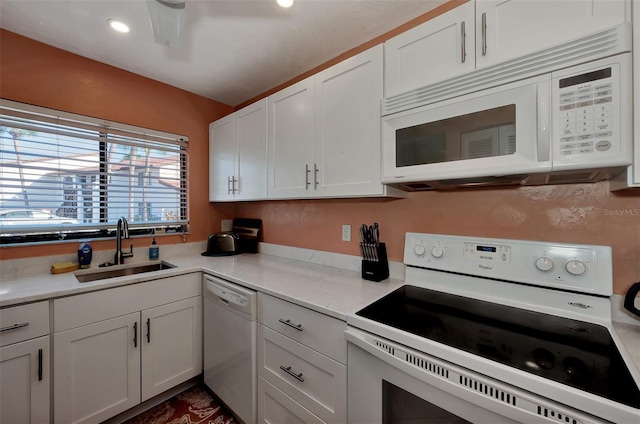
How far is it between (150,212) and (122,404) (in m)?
1.38

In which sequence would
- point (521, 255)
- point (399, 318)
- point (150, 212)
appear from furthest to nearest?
1. point (150, 212)
2. point (521, 255)
3. point (399, 318)

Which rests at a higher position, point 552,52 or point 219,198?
point 552,52

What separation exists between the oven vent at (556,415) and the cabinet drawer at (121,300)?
189 centimetres

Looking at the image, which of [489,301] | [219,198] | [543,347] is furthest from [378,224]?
[219,198]

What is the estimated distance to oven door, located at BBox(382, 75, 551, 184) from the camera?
91cm

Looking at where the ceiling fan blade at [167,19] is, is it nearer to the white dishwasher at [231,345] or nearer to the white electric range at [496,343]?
the white dishwasher at [231,345]

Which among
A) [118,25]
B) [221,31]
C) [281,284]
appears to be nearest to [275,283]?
[281,284]

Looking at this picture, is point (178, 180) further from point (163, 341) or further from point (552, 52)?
point (552, 52)

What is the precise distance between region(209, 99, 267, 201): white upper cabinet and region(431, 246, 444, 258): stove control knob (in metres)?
1.25

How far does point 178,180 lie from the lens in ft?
7.78

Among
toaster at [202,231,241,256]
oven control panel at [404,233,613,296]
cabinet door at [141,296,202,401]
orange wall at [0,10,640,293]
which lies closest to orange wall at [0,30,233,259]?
orange wall at [0,10,640,293]

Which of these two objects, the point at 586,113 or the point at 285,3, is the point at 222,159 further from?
the point at 586,113

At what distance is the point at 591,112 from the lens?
827 millimetres

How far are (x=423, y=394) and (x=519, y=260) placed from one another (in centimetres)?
73
